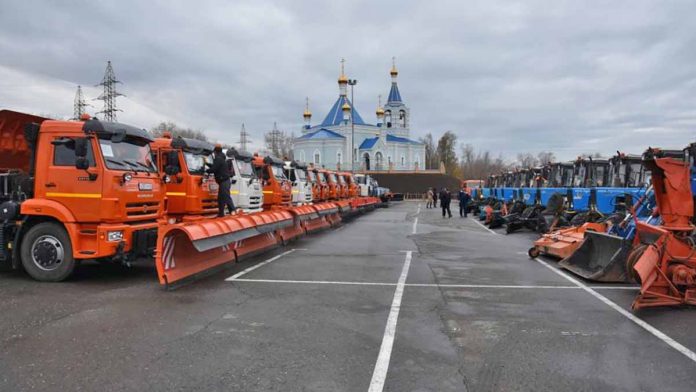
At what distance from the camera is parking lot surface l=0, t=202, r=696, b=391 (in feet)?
14.3

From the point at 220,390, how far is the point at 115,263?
24.1 ft

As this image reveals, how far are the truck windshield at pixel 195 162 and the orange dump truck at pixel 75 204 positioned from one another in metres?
1.96

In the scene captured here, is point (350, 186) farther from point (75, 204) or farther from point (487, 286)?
point (75, 204)

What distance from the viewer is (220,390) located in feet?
13.5

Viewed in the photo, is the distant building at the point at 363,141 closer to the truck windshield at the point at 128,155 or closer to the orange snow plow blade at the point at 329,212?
the orange snow plow blade at the point at 329,212

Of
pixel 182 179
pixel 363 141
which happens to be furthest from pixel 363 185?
pixel 363 141

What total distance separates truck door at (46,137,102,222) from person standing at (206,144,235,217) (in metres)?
3.08

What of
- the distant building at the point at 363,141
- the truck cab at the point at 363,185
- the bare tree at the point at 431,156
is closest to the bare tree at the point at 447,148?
the bare tree at the point at 431,156

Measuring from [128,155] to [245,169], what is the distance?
16.9ft

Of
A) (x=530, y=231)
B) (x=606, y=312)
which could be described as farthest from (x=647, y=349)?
(x=530, y=231)

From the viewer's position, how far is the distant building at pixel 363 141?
8119cm

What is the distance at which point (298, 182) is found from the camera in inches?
833

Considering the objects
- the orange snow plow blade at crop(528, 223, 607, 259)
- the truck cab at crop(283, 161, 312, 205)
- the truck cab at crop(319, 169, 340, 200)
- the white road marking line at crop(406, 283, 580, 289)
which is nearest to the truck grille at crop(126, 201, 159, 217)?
the white road marking line at crop(406, 283, 580, 289)

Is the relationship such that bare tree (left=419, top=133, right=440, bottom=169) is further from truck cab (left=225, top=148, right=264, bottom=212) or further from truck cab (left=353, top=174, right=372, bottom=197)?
truck cab (left=225, top=148, right=264, bottom=212)
